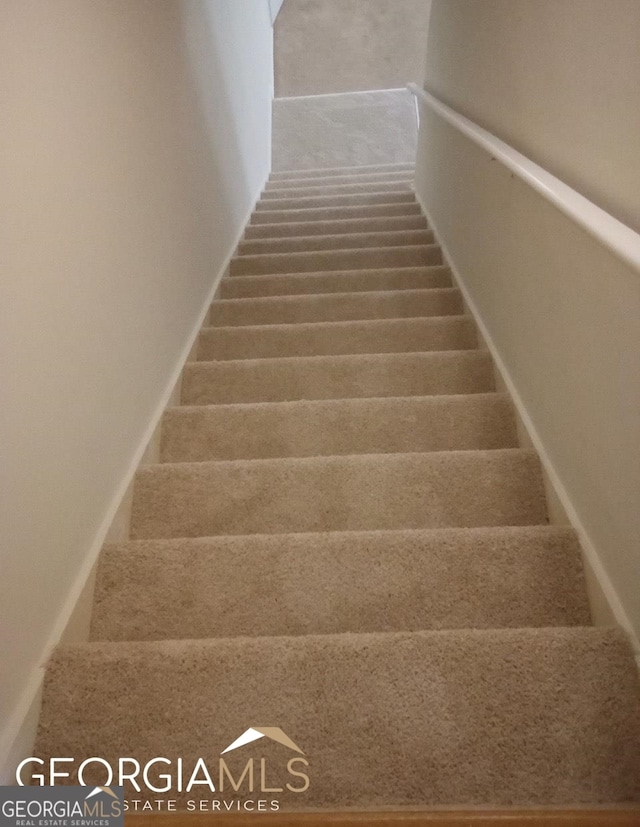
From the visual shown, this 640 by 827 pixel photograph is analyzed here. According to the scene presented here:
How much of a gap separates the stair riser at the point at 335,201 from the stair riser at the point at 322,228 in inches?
14.3

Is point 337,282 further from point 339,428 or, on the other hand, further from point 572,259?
point 572,259

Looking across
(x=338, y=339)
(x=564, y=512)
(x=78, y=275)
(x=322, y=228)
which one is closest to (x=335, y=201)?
(x=322, y=228)

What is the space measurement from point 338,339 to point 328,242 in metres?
1.14

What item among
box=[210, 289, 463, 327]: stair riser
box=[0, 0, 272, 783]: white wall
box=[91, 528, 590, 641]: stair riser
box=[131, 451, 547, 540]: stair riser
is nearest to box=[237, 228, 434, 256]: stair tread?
box=[210, 289, 463, 327]: stair riser

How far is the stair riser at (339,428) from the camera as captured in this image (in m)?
1.67

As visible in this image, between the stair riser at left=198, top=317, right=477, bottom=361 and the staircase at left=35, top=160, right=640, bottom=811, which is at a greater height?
the stair riser at left=198, top=317, right=477, bottom=361

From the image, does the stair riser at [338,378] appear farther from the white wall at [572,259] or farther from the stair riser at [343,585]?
the stair riser at [343,585]

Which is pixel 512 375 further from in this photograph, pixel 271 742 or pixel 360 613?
pixel 271 742

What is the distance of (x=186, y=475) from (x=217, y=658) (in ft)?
1.92

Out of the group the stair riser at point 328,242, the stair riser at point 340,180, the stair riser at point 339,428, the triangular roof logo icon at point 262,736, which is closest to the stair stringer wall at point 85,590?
A: the stair riser at point 339,428

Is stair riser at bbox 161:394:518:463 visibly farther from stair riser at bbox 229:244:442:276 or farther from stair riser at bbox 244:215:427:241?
stair riser at bbox 244:215:427:241

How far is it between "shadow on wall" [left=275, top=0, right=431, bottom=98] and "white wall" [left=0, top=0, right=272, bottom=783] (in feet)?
11.5

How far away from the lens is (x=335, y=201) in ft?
12.4

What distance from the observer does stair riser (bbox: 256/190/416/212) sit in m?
3.66
